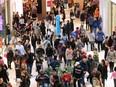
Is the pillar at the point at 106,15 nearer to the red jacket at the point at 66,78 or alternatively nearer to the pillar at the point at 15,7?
the pillar at the point at 15,7

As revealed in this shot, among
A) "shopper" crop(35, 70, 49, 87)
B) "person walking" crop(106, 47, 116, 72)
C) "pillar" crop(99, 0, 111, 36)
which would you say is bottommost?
"shopper" crop(35, 70, 49, 87)

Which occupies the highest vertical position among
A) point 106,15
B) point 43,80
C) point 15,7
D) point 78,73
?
point 15,7

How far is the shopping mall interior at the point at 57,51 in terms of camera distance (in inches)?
678

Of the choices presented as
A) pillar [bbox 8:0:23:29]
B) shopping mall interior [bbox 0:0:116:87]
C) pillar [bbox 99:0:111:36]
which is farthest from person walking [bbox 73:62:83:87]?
pillar [bbox 8:0:23:29]

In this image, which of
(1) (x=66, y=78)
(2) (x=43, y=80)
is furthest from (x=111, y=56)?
(2) (x=43, y=80)

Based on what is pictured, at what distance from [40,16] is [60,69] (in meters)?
21.2

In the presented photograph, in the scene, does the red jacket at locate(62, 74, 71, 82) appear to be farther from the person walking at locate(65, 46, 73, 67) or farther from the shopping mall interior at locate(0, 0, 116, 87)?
the person walking at locate(65, 46, 73, 67)

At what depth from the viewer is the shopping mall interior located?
56.5ft

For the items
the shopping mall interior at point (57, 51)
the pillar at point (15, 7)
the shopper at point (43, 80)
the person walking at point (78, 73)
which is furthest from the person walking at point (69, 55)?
the pillar at point (15, 7)

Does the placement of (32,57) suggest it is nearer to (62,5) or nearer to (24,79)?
(24,79)

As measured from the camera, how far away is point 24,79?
16.8 m

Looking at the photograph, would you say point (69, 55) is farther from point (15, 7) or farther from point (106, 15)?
point (15, 7)

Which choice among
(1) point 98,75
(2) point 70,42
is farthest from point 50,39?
(1) point 98,75

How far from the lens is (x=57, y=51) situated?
877 inches
